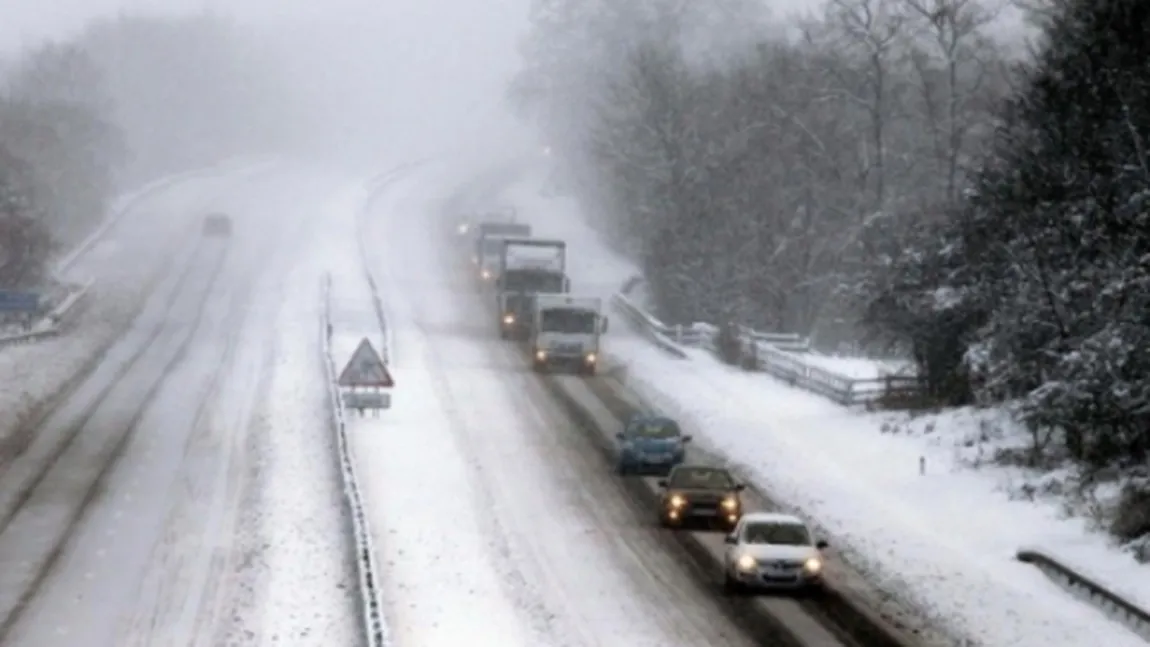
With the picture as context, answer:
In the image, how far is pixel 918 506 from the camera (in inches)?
1369

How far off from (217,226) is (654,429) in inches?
2479

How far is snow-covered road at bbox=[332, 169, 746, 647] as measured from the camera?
A: 84.9 ft

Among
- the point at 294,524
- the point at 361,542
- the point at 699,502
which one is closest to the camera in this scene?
the point at 361,542

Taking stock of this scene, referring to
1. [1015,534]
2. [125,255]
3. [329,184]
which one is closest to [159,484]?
[1015,534]

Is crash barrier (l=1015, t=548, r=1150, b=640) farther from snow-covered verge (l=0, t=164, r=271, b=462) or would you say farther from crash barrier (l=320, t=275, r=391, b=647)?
snow-covered verge (l=0, t=164, r=271, b=462)

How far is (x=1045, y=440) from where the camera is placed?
37188 millimetres

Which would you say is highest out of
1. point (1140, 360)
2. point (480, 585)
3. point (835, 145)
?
point (835, 145)

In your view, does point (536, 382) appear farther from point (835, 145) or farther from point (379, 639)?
point (379, 639)

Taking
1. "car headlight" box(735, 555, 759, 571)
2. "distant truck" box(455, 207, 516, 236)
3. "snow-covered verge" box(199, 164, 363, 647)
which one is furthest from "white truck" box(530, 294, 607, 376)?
"distant truck" box(455, 207, 516, 236)

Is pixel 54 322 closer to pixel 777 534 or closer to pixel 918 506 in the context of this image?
pixel 918 506

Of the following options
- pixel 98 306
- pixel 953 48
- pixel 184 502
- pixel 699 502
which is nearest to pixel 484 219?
pixel 98 306

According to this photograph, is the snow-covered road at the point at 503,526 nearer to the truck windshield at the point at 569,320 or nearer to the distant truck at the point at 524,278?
the truck windshield at the point at 569,320

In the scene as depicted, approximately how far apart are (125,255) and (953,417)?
5757 cm

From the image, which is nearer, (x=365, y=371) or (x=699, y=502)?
(x=699, y=502)
